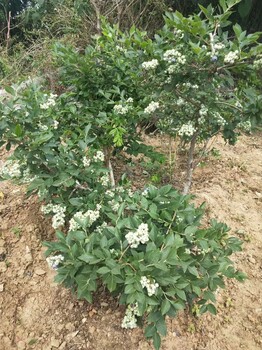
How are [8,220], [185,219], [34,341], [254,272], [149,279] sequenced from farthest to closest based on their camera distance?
[8,220]
[254,272]
[34,341]
[185,219]
[149,279]

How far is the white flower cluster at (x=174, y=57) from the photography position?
1396 mm

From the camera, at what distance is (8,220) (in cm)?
229

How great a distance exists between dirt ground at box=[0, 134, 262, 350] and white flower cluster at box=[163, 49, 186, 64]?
1303 millimetres

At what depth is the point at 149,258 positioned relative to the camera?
1.13 metres

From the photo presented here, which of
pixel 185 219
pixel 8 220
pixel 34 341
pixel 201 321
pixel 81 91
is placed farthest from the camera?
pixel 8 220

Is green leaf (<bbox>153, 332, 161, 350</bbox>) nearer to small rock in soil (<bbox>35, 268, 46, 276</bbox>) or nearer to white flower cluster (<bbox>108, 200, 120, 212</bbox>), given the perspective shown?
Answer: white flower cluster (<bbox>108, 200, 120, 212</bbox>)

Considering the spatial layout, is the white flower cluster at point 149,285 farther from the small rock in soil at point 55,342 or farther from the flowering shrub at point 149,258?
the small rock in soil at point 55,342

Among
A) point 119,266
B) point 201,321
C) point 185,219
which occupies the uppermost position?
point 119,266

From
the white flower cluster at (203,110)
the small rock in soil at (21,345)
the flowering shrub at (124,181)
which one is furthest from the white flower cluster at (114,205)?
the small rock in soil at (21,345)

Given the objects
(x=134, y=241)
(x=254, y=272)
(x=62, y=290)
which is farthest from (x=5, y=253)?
(x=254, y=272)

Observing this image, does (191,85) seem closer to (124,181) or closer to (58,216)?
(124,181)

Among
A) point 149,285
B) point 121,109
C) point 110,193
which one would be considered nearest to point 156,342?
point 149,285

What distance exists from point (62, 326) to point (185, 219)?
0.91 meters

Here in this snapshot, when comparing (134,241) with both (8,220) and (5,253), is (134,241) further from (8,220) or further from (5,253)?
(8,220)
